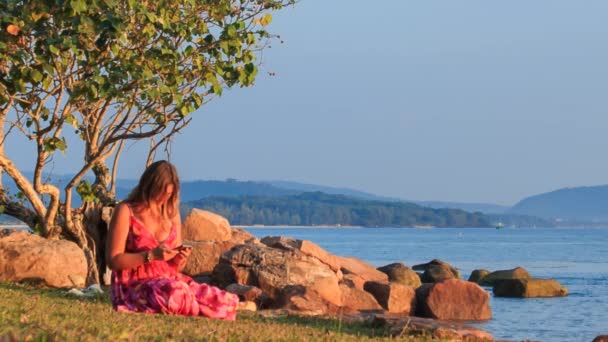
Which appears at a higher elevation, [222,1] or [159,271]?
[222,1]

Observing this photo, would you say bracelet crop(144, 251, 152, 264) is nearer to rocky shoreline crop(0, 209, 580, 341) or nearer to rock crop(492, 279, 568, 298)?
rocky shoreline crop(0, 209, 580, 341)

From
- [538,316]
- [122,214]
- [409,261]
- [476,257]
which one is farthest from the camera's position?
[476,257]

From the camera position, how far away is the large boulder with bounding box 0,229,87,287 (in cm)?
1664

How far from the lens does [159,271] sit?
11.0 metres

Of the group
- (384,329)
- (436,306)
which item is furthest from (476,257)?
(384,329)

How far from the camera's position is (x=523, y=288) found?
37.1m

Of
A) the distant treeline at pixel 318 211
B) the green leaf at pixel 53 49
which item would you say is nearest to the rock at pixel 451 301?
the green leaf at pixel 53 49

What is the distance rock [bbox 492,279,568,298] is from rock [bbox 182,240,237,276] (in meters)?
17.8

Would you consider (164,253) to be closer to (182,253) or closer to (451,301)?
(182,253)

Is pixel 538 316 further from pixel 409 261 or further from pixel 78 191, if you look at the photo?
pixel 409 261

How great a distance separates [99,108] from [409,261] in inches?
2208

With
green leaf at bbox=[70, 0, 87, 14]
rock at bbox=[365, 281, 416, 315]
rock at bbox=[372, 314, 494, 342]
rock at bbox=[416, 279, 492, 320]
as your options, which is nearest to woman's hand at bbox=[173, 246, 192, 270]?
rock at bbox=[372, 314, 494, 342]

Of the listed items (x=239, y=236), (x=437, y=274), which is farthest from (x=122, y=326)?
(x=437, y=274)

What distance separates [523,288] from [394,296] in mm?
14649
